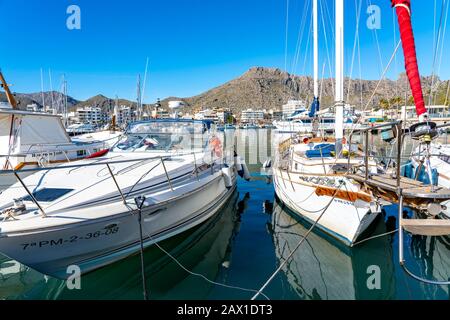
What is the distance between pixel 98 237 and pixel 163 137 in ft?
14.0

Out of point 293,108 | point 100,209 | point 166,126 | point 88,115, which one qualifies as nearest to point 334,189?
point 100,209

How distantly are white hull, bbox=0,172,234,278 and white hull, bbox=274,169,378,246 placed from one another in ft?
10.1

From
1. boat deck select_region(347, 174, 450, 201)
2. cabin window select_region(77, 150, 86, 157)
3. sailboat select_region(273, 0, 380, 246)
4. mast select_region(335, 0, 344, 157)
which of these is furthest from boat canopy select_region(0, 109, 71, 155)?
boat deck select_region(347, 174, 450, 201)

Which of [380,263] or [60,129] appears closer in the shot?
[380,263]

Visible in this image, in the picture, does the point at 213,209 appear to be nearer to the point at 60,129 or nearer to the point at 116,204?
the point at 116,204

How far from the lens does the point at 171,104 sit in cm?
1002

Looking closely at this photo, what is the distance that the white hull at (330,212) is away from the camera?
5988mm

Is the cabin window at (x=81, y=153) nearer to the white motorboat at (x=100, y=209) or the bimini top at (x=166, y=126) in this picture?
the bimini top at (x=166, y=126)

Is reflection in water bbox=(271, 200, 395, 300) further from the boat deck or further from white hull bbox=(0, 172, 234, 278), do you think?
white hull bbox=(0, 172, 234, 278)

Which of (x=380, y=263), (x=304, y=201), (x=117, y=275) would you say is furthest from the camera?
(x=304, y=201)

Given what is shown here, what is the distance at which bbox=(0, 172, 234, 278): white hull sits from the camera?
168 inches

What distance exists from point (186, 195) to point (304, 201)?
3434mm

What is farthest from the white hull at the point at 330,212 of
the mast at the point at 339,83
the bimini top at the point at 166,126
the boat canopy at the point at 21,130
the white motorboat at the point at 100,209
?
the boat canopy at the point at 21,130

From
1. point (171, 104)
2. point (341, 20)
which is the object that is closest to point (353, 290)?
point (341, 20)
